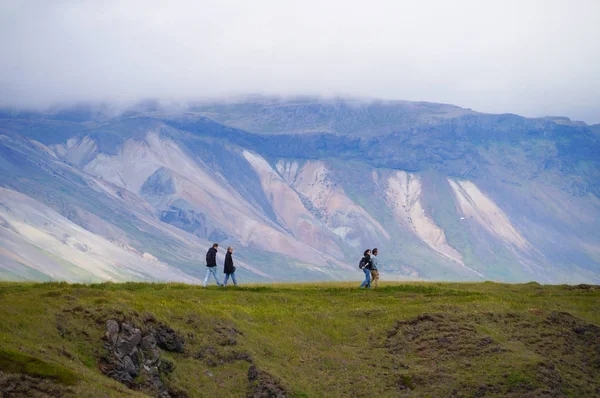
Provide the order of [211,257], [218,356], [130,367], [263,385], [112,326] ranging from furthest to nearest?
[211,257] < [218,356] < [263,385] < [112,326] < [130,367]

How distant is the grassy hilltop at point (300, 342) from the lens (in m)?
38.3

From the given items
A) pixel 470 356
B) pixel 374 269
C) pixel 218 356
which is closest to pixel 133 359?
pixel 218 356

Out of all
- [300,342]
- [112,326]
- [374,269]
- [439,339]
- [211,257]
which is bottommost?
[112,326]

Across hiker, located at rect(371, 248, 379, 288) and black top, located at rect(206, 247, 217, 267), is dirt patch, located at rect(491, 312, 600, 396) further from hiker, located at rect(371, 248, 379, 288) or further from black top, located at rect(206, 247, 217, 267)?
black top, located at rect(206, 247, 217, 267)

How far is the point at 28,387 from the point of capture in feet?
108

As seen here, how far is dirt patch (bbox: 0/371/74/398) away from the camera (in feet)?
107

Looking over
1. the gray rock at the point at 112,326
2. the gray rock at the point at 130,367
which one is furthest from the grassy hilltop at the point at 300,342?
the gray rock at the point at 130,367

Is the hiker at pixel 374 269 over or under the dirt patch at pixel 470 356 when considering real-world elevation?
over

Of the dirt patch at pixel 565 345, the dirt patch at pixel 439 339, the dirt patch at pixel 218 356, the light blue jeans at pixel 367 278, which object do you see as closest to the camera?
the dirt patch at pixel 218 356

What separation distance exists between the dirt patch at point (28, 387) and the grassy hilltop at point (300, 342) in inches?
1.7

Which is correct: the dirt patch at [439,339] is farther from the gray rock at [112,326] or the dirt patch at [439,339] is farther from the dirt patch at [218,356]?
the gray rock at [112,326]

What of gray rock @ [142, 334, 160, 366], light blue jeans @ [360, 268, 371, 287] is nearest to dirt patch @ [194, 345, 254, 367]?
gray rock @ [142, 334, 160, 366]

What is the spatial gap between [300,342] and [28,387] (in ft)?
62.2

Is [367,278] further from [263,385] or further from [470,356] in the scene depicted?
[263,385]
